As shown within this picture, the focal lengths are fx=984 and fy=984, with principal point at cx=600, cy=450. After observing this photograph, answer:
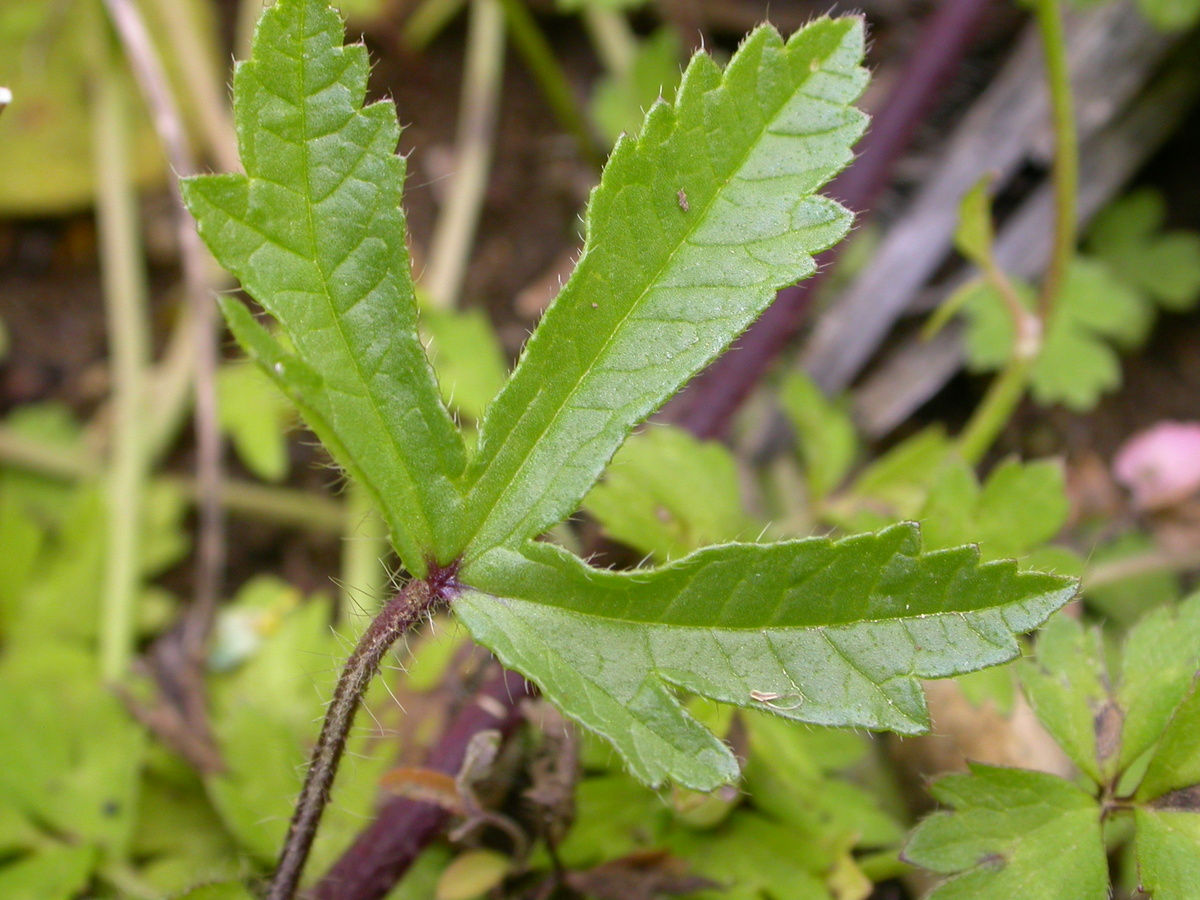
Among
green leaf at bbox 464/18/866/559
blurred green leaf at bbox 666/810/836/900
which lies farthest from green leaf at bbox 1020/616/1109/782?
green leaf at bbox 464/18/866/559

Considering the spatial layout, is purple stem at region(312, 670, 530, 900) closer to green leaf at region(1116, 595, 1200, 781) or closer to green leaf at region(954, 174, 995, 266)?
green leaf at region(1116, 595, 1200, 781)

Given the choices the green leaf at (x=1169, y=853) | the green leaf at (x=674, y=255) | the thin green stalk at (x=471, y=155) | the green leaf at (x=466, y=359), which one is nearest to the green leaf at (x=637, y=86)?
the thin green stalk at (x=471, y=155)

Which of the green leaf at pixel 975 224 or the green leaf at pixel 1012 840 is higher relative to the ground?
the green leaf at pixel 975 224

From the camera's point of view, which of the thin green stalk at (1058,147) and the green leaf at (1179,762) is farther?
the thin green stalk at (1058,147)

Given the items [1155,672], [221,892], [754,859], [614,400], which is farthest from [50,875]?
[1155,672]

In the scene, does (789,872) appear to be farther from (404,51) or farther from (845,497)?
(404,51)

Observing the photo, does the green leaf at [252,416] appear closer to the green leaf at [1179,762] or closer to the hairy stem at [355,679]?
the hairy stem at [355,679]

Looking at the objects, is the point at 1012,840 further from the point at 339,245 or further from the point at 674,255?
the point at 339,245
